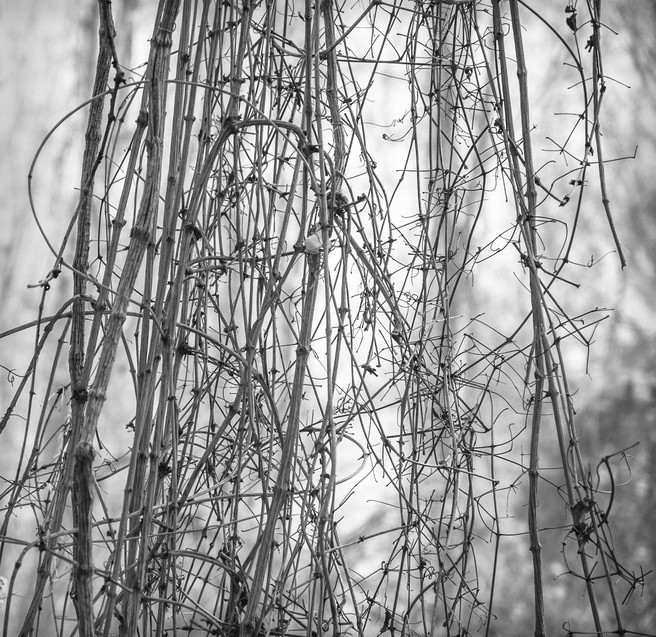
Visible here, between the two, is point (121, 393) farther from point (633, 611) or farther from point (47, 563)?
point (633, 611)

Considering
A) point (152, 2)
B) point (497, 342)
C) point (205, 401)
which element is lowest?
point (205, 401)

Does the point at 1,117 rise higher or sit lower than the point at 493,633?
higher

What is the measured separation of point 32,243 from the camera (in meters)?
2.04

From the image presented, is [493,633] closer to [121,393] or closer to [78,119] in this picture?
[121,393]

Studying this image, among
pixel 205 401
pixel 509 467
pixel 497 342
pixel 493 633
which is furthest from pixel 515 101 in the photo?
pixel 493 633

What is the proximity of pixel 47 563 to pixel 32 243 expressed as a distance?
4.64 ft

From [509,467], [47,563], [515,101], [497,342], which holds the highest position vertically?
[515,101]

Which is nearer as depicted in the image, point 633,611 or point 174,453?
point 174,453

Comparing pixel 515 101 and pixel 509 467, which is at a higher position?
pixel 515 101

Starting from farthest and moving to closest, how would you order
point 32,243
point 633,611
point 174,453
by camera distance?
point 32,243 → point 633,611 → point 174,453

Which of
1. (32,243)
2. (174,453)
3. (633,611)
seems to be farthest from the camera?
(32,243)

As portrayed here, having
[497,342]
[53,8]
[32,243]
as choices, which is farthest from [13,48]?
[497,342]

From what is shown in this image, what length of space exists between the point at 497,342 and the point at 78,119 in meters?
1.36

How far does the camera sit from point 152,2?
2.16m
